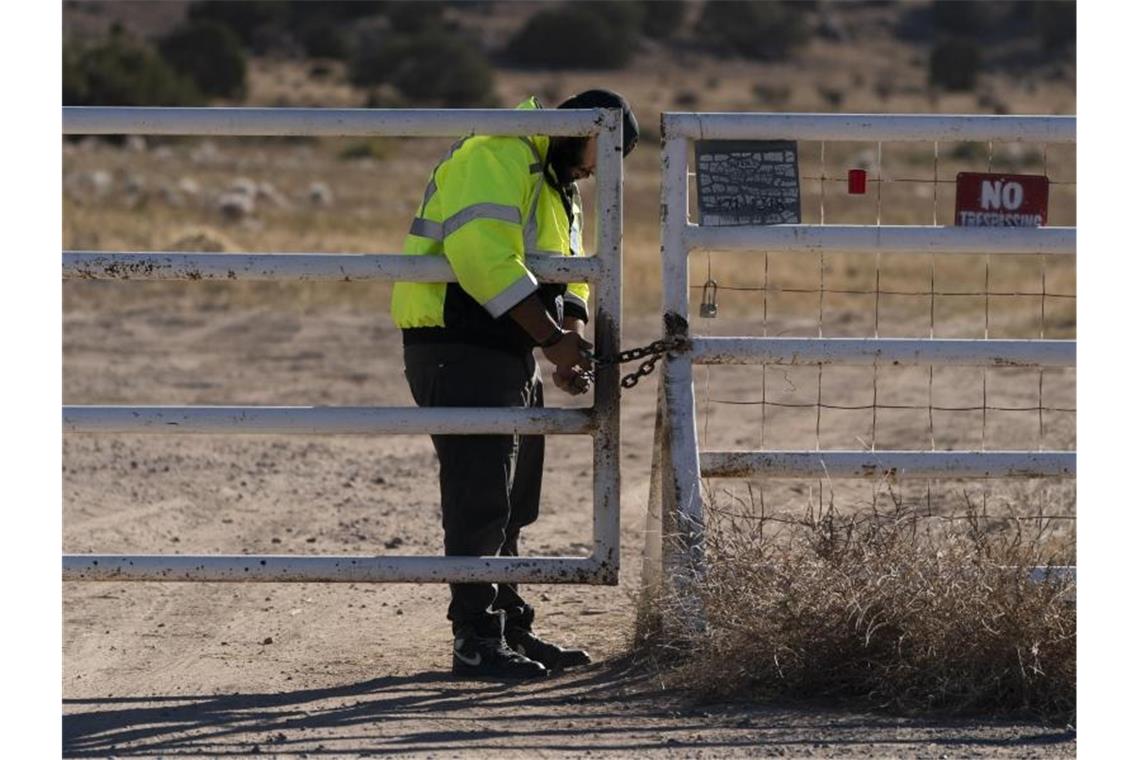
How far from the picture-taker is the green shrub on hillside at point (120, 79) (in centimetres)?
4641

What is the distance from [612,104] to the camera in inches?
225

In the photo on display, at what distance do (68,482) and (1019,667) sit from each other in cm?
571

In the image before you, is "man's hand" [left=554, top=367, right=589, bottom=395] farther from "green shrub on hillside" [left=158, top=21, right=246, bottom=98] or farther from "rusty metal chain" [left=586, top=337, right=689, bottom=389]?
"green shrub on hillside" [left=158, top=21, right=246, bottom=98]

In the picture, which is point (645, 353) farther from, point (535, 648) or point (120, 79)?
point (120, 79)

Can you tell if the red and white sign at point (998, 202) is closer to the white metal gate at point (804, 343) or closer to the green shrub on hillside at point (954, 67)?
the white metal gate at point (804, 343)

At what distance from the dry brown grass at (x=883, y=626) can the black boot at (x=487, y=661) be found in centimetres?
48

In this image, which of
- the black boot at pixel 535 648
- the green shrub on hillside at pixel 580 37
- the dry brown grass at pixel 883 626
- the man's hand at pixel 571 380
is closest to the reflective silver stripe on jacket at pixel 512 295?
the man's hand at pixel 571 380

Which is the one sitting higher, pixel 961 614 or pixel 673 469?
pixel 673 469

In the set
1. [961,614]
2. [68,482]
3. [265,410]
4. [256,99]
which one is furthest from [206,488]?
[256,99]

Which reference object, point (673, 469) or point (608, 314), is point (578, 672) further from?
point (608, 314)

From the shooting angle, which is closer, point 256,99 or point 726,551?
point 726,551

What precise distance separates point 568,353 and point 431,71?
4793 cm

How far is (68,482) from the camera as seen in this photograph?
9.38 meters

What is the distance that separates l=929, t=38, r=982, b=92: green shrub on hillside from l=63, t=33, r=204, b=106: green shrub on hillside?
22.6 m
